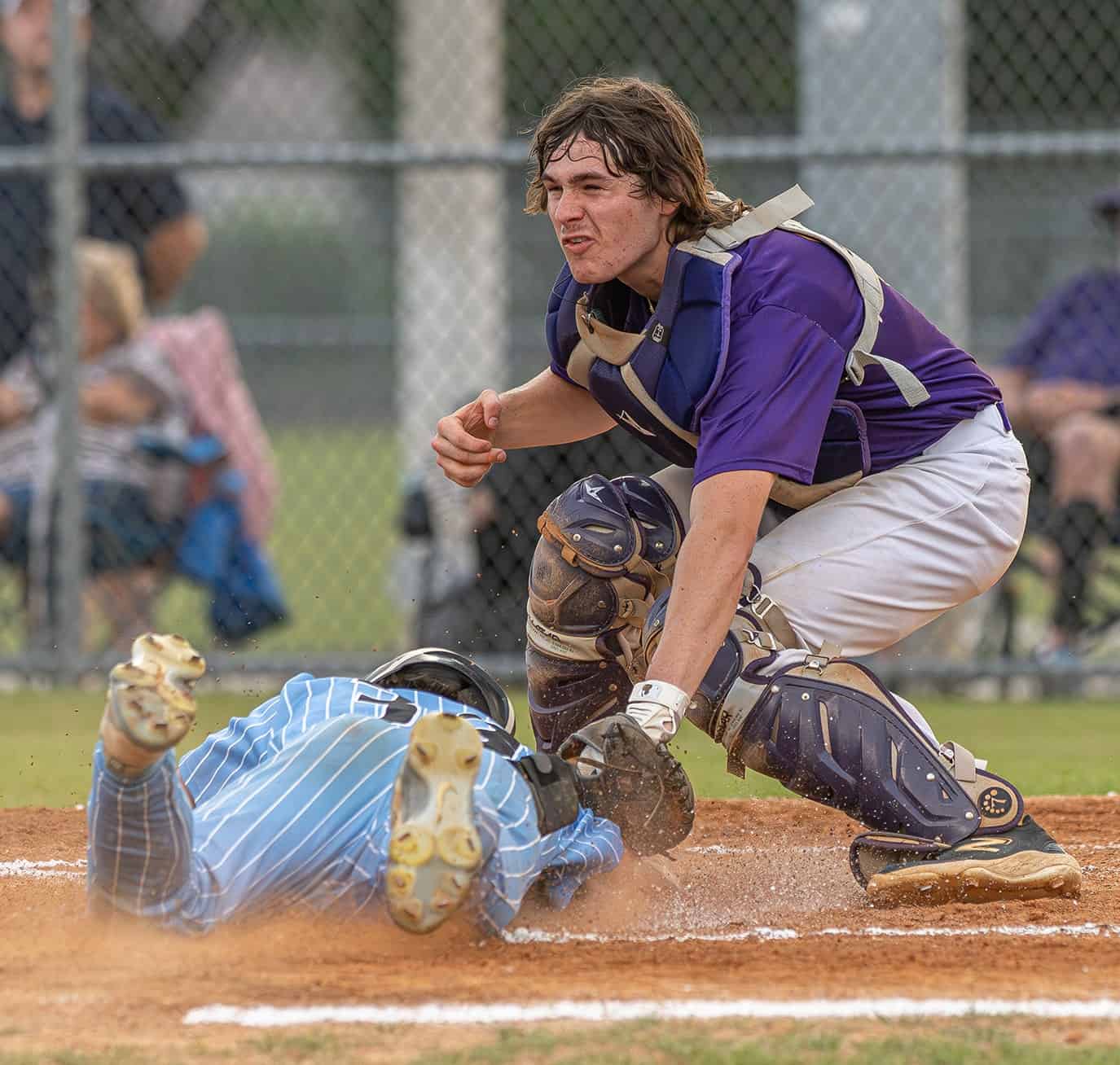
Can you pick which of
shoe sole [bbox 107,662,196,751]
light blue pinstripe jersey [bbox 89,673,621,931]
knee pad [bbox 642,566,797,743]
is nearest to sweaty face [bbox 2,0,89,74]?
knee pad [bbox 642,566,797,743]

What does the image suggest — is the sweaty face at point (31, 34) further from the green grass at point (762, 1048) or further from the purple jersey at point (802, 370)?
the green grass at point (762, 1048)

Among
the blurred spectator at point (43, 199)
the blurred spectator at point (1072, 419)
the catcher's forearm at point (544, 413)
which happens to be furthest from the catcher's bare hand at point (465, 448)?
the blurred spectator at point (43, 199)

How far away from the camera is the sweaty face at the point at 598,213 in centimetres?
362

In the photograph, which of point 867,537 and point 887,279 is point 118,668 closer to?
point 867,537

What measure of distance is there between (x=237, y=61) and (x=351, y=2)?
5.38 m

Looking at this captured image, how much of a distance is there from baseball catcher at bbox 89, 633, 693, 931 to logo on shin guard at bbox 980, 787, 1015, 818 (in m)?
0.60

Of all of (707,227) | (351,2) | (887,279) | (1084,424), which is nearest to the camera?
(707,227)

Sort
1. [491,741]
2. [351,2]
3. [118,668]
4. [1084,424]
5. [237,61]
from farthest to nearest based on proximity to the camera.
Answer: [237,61]
[351,2]
[1084,424]
[491,741]
[118,668]

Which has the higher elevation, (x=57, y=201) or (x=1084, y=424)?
(x=57, y=201)

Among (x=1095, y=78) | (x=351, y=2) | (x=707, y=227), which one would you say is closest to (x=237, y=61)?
(x=351, y=2)

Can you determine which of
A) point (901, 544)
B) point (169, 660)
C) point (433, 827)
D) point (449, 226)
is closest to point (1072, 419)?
point (449, 226)

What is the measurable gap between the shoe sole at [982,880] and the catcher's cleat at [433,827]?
3.40ft

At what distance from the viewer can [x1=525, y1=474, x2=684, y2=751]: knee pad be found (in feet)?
12.6

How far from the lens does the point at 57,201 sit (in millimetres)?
6980
